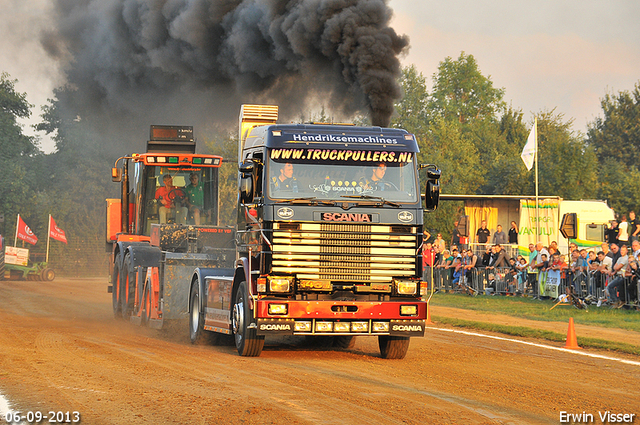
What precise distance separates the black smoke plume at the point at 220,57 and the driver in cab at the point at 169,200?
4276mm

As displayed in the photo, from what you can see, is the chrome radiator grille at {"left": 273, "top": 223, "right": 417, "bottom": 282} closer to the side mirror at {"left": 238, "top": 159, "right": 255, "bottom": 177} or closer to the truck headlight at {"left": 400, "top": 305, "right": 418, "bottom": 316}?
the truck headlight at {"left": 400, "top": 305, "right": 418, "bottom": 316}

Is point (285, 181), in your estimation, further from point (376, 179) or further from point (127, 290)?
point (127, 290)

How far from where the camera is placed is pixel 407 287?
11633 mm

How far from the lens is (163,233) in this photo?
15719 mm

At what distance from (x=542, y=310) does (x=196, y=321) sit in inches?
400

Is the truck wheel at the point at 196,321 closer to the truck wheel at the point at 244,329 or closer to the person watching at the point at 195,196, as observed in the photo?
the truck wheel at the point at 244,329

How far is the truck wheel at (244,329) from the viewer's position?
11.8 m

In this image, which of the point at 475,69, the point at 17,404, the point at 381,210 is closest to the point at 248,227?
the point at 381,210

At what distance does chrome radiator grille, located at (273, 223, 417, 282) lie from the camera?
11.3 m

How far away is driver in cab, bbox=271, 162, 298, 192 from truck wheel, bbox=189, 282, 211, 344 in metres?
3.20

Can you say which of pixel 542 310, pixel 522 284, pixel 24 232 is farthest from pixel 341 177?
pixel 24 232

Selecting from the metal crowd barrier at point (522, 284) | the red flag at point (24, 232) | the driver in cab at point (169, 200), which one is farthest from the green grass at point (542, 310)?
the red flag at point (24, 232)

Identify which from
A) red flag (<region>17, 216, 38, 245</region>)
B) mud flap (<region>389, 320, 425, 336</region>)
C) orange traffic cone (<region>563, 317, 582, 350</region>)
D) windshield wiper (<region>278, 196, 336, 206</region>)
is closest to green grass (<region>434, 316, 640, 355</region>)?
orange traffic cone (<region>563, 317, 582, 350</region>)

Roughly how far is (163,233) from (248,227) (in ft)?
13.3
